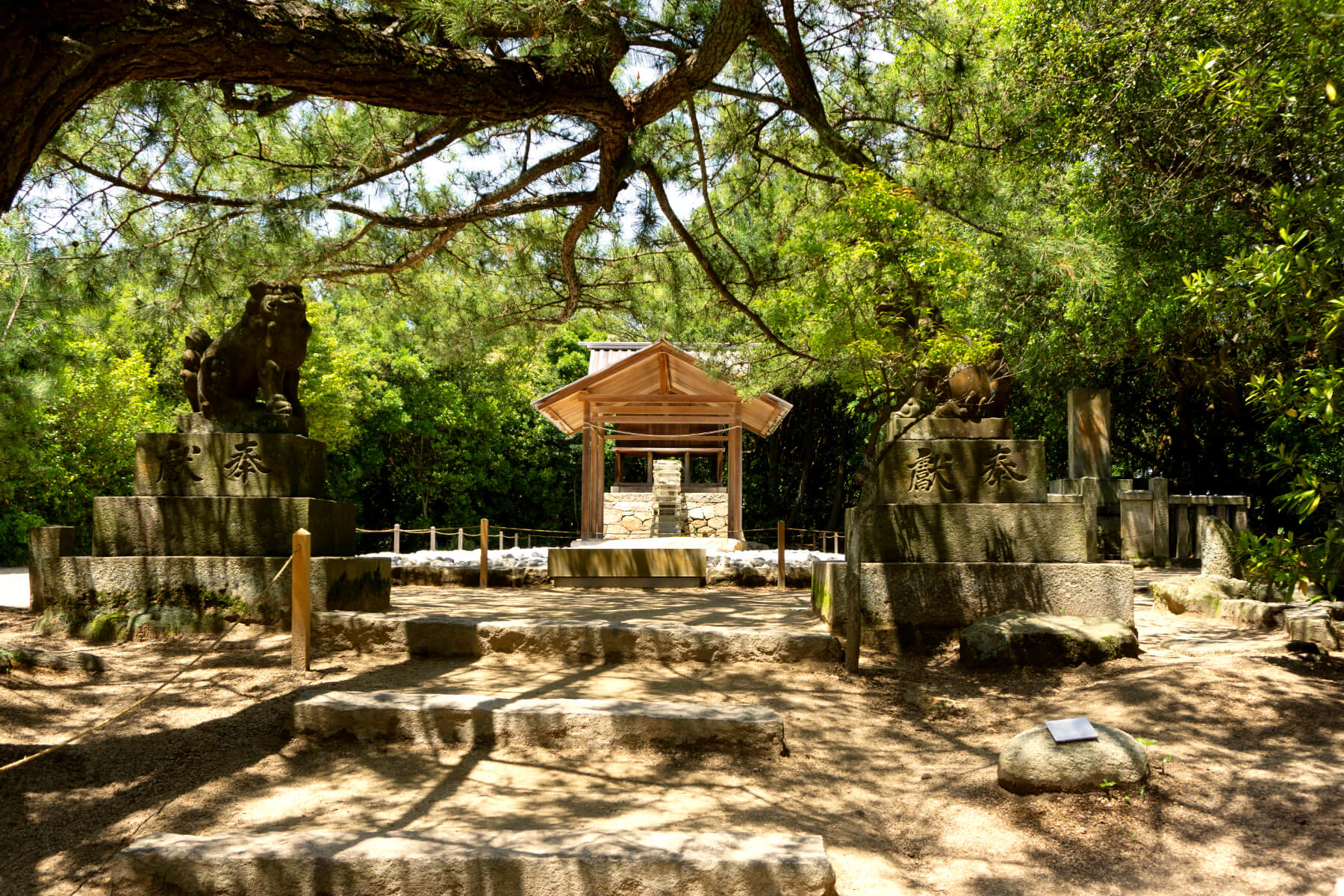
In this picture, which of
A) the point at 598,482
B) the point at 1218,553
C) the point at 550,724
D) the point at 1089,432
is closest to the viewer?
the point at 550,724

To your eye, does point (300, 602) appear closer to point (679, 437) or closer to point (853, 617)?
point (853, 617)

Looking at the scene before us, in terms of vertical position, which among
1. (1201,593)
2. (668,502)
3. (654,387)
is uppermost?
(654,387)

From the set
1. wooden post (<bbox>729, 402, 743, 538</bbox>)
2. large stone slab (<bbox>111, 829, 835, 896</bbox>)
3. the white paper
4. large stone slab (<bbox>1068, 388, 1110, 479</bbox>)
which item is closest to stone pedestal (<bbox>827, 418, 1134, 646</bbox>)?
the white paper

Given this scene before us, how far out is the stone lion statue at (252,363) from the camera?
643cm

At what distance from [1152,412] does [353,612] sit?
674 inches

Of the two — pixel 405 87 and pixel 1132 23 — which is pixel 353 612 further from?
pixel 1132 23

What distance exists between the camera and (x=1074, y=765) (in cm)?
358

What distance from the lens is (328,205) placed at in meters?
6.62

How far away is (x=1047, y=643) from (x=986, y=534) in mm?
895

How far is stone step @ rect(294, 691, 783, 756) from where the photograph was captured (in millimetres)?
4160

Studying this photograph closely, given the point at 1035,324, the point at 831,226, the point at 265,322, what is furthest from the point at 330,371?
the point at 831,226

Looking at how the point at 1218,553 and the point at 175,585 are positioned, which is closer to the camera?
the point at 175,585

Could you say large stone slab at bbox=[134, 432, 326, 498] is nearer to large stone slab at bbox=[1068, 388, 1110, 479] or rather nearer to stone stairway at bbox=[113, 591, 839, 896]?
stone stairway at bbox=[113, 591, 839, 896]

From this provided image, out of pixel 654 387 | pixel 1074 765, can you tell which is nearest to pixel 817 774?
pixel 1074 765
